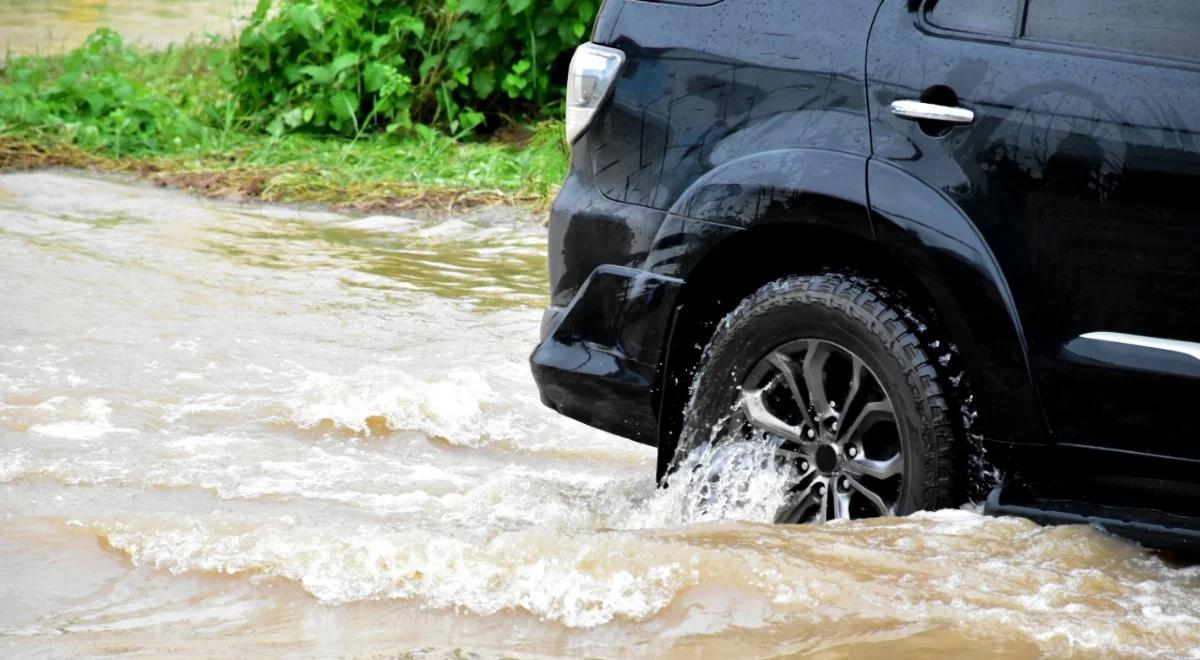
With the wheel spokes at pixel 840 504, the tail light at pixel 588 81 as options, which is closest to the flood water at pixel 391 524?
the wheel spokes at pixel 840 504

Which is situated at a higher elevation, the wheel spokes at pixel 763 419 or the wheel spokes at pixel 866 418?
the wheel spokes at pixel 866 418

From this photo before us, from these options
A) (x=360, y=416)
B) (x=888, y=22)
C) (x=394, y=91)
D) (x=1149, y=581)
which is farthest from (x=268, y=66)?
(x=1149, y=581)

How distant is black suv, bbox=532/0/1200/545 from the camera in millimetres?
3303

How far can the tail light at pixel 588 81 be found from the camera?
4.08 meters

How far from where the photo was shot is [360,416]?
554 cm

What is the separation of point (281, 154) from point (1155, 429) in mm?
7976

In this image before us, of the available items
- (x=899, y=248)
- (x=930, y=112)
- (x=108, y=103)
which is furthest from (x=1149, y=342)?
(x=108, y=103)

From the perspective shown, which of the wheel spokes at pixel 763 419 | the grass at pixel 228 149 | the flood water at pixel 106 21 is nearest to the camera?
the wheel spokes at pixel 763 419

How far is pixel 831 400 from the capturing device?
3.75 meters

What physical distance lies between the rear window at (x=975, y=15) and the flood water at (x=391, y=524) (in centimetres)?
107

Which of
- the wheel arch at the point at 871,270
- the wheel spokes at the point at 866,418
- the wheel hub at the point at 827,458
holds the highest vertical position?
the wheel arch at the point at 871,270

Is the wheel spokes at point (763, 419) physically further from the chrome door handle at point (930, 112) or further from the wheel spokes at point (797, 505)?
the chrome door handle at point (930, 112)

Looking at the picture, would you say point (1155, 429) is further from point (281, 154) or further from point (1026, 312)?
point (281, 154)

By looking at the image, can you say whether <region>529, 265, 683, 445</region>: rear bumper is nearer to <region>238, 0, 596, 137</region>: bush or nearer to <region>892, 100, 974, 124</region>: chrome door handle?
<region>892, 100, 974, 124</region>: chrome door handle
